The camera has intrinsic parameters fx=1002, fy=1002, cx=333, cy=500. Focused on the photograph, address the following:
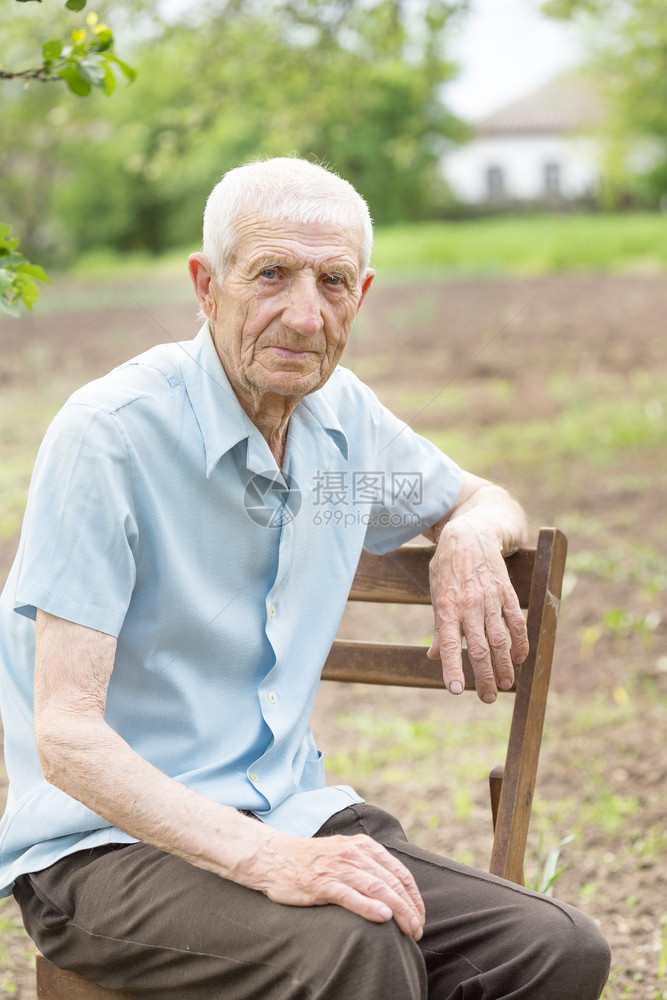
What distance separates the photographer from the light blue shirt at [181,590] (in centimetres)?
142

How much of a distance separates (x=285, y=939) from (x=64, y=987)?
41 centimetres

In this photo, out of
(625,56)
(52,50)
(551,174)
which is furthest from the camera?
(551,174)

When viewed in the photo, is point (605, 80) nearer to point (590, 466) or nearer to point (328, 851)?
point (590, 466)

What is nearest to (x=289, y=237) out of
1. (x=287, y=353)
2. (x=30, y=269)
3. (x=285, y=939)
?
(x=287, y=353)

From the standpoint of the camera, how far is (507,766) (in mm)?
1780

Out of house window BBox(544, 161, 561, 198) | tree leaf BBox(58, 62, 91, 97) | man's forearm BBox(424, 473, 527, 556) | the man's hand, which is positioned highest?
house window BBox(544, 161, 561, 198)

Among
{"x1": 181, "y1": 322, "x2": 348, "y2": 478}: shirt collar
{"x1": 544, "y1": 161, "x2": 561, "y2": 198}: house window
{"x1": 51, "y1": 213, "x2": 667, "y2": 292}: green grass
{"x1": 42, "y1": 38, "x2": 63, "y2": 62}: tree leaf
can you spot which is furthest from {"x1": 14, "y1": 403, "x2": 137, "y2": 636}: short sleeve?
{"x1": 544, "y1": 161, "x2": 561, "y2": 198}: house window

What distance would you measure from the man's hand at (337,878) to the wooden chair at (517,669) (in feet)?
1.51

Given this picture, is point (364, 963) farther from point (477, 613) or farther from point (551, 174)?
point (551, 174)

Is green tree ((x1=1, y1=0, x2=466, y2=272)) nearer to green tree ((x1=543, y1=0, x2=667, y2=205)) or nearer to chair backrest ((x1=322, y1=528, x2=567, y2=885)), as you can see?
green tree ((x1=543, y1=0, x2=667, y2=205))

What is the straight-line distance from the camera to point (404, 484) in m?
1.90

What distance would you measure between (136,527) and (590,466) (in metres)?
5.66

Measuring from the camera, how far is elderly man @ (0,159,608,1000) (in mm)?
1308

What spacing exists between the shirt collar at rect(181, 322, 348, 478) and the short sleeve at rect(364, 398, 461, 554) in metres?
0.36
